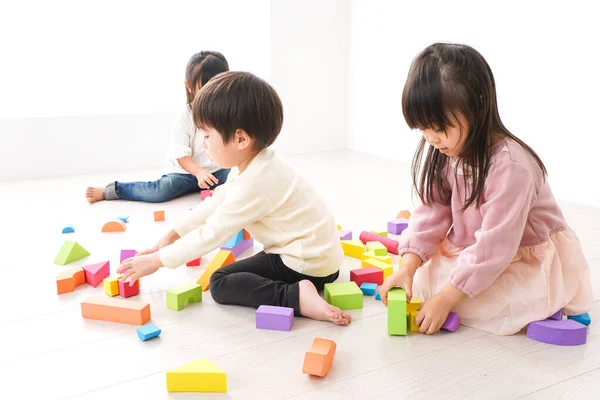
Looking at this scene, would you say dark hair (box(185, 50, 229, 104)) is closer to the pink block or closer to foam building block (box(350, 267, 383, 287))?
the pink block

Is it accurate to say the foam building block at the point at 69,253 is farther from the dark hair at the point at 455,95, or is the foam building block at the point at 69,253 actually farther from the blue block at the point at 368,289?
the dark hair at the point at 455,95

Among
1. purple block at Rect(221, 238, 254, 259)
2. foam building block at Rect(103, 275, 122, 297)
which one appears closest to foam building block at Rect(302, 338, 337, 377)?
foam building block at Rect(103, 275, 122, 297)

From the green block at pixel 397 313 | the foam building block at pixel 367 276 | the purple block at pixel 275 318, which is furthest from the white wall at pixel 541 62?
the purple block at pixel 275 318

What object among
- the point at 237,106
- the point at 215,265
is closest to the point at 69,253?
the point at 215,265

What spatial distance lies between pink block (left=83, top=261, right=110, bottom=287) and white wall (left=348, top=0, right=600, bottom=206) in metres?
1.90

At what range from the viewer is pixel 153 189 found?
104 inches

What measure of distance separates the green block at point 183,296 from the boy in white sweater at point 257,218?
0.04m

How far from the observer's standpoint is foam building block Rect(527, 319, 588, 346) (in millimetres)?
1340

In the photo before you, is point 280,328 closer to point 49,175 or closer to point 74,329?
point 74,329

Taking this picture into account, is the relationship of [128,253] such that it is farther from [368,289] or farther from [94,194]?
[94,194]

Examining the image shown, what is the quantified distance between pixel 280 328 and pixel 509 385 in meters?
0.52

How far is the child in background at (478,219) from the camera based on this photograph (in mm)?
1305

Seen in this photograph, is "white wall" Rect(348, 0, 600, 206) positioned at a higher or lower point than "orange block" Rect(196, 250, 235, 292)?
higher

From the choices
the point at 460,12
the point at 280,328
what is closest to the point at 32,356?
the point at 280,328
